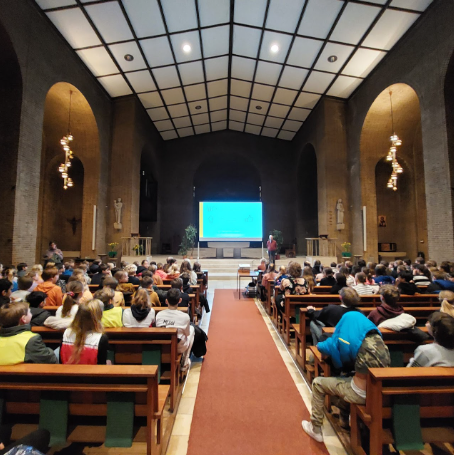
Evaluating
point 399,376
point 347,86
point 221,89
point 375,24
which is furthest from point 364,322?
point 221,89

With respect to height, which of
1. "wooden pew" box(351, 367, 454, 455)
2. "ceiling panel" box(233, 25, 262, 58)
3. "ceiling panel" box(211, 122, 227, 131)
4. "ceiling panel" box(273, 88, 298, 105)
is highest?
"ceiling panel" box(211, 122, 227, 131)

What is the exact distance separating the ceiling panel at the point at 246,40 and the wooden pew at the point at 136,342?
27.0 ft

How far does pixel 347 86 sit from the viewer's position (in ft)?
32.7

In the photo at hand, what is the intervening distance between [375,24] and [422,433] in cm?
855

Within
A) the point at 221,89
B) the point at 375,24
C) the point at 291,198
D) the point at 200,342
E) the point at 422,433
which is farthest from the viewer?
the point at 291,198

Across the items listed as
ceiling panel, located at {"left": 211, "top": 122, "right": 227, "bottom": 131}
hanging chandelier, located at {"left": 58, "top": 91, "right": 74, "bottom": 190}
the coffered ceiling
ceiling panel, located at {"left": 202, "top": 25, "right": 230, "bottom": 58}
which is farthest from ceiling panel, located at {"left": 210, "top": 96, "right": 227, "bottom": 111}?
hanging chandelier, located at {"left": 58, "top": 91, "right": 74, "bottom": 190}

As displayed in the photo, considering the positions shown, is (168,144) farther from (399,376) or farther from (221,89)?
(399,376)

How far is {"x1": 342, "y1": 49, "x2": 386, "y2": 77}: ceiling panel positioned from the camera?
8.17 metres

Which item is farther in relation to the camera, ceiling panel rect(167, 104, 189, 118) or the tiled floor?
ceiling panel rect(167, 104, 189, 118)

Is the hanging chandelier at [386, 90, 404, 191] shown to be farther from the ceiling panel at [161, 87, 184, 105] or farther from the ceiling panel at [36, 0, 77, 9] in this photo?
the ceiling panel at [36, 0, 77, 9]

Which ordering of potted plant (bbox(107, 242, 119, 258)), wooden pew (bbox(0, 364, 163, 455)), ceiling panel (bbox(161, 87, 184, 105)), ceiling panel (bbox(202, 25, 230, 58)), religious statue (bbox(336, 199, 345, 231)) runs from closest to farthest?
wooden pew (bbox(0, 364, 163, 455))
ceiling panel (bbox(202, 25, 230, 58))
potted plant (bbox(107, 242, 119, 258))
religious statue (bbox(336, 199, 345, 231))
ceiling panel (bbox(161, 87, 184, 105))

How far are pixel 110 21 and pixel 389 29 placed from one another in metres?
6.84

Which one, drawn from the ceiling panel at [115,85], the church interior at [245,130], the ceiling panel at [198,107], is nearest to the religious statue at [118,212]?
the church interior at [245,130]

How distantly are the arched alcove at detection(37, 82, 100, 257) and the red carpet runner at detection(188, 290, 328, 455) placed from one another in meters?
7.67
